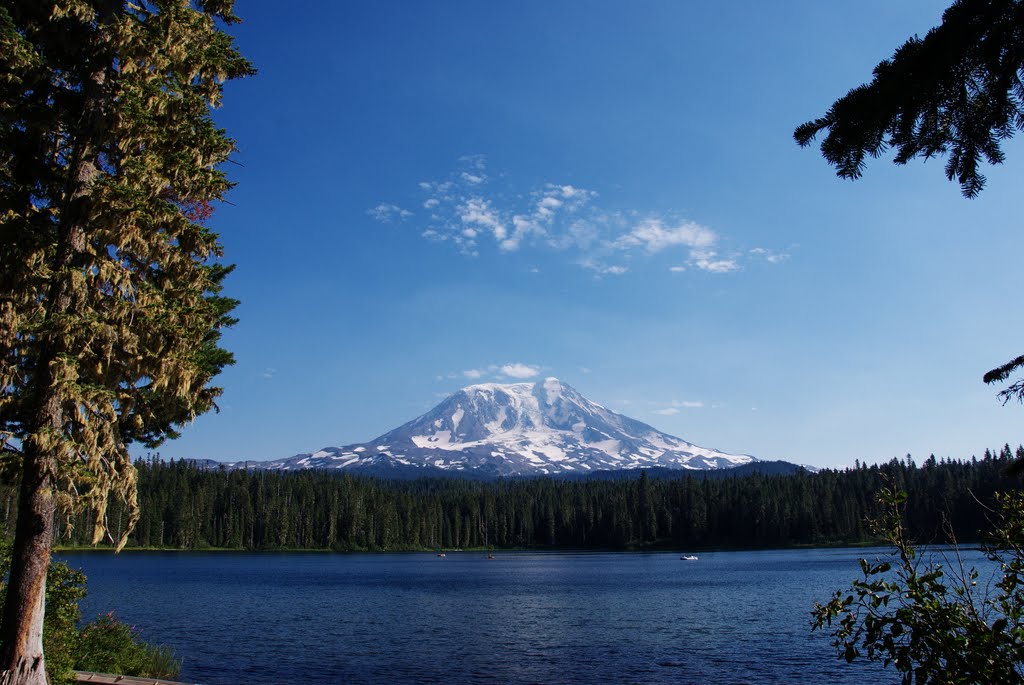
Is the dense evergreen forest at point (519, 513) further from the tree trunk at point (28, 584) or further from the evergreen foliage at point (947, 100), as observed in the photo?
the evergreen foliage at point (947, 100)

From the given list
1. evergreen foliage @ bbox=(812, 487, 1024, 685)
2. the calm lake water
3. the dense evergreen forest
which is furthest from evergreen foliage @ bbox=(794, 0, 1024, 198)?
the dense evergreen forest

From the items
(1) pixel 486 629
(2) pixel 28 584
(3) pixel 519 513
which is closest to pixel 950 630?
(2) pixel 28 584

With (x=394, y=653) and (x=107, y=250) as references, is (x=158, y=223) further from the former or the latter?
(x=394, y=653)

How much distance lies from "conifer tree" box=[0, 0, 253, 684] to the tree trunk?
0.02 m

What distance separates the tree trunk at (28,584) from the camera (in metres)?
11.4

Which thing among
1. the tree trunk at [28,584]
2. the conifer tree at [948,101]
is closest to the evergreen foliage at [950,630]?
the conifer tree at [948,101]

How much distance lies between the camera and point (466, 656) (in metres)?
32.6

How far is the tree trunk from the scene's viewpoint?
37.3 ft

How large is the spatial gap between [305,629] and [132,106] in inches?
1417

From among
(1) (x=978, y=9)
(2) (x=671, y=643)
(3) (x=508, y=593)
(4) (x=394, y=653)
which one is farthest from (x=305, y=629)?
(1) (x=978, y=9)

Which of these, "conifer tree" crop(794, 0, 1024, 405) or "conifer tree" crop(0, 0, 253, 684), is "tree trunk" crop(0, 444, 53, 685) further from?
"conifer tree" crop(794, 0, 1024, 405)

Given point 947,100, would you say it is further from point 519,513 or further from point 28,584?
point 519,513

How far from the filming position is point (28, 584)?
459 inches

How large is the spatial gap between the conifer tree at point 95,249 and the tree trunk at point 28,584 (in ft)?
0.08
